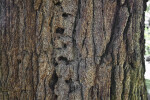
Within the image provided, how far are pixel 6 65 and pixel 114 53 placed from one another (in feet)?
2.61

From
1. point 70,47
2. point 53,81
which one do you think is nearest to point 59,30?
point 70,47

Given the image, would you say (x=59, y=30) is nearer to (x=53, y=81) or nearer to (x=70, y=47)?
(x=70, y=47)

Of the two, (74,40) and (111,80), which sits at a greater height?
(74,40)

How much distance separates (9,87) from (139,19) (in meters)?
1.09

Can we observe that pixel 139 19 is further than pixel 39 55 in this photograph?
Yes

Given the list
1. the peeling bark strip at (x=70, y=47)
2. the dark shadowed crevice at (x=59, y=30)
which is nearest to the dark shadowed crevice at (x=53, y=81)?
the peeling bark strip at (x=70, y=47)

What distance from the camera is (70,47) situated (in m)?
1.42

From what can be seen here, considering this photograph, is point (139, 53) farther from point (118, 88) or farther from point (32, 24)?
point (32, 24)

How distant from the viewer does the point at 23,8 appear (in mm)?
1461

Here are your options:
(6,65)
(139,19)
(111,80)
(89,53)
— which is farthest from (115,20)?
(6,65)

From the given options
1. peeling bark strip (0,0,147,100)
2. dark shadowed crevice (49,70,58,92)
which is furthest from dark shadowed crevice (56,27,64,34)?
dark shadowed crevice (49,70,58,92)

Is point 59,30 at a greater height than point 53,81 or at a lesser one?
greater

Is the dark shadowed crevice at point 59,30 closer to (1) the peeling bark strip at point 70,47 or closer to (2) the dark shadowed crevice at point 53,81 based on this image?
(1) the peeling bark strip at point 70,47

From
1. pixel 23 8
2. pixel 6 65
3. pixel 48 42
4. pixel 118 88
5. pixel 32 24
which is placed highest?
pixel 23 8
